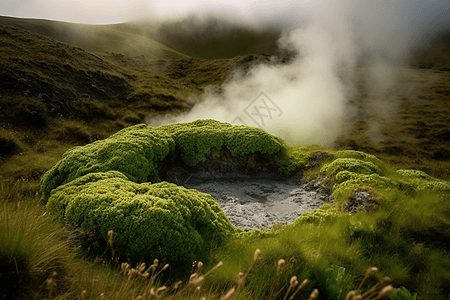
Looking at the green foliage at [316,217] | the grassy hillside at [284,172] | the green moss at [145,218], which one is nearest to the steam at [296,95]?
the grassy hillside at [284,172]

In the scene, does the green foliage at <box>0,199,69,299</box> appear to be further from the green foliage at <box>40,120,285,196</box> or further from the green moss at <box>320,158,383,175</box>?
the green moss at <box>320,158,383,175</box>

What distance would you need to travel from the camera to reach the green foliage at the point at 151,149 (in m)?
7.72

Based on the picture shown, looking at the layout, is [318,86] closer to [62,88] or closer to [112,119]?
[112,119]

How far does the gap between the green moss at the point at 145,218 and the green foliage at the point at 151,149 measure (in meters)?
1.58

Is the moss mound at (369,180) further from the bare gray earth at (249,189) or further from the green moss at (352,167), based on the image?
the bare gray earth at (249,189)

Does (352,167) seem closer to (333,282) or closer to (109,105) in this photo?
(333,282)

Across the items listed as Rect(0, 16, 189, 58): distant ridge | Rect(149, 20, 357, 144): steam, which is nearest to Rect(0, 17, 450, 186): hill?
Rect(149, 20, 357, 144): steam

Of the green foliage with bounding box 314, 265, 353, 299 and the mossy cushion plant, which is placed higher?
the mossy cushion plant

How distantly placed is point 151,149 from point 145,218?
16.3ft

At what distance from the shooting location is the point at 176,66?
4897 centimetres

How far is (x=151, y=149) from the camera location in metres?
9.34

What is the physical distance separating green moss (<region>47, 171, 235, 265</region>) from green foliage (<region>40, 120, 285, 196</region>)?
1578 millimetres

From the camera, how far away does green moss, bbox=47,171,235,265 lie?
4562 millimetres

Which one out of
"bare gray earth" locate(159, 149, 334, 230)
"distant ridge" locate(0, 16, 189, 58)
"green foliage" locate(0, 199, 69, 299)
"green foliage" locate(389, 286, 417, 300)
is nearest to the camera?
"green foliage" locate(0, 199, 69, 299)
